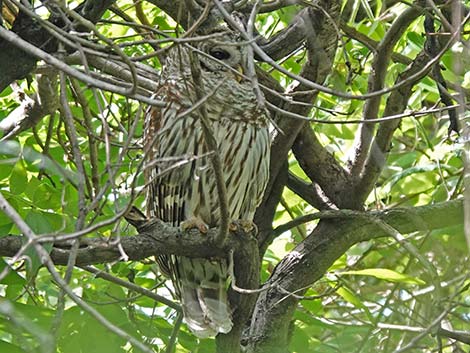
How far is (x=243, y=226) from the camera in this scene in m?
3.15

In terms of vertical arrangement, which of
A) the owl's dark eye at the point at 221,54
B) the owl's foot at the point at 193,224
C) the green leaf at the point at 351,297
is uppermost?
the owl's dark eye at the point at 221,54

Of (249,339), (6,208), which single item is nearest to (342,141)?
(249,339)

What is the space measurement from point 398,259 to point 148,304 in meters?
1.09

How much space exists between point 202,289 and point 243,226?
419 mm

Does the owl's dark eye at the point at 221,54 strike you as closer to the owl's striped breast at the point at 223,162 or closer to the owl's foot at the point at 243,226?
the owl's striped breast at the point at 223,162

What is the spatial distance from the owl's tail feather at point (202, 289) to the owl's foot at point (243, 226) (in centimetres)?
16

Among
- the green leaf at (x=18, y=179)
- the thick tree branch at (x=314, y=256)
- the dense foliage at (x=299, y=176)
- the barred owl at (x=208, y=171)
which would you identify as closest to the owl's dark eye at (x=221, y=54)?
the barred owl at (x=208, y=171)

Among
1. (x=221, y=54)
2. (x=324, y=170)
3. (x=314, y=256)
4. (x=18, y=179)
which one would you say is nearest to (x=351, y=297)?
(x=314, y=256)

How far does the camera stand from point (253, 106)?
134 inches

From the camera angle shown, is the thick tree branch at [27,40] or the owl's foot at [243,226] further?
the owl's foot at [243,226]

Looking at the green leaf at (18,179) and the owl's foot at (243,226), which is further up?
the owl's foot at (243,226)

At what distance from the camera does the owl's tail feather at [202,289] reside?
3268 millimetres

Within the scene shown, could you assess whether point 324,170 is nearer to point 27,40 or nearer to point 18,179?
point 18,179

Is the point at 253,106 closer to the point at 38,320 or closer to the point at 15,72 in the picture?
the point at 15,72
